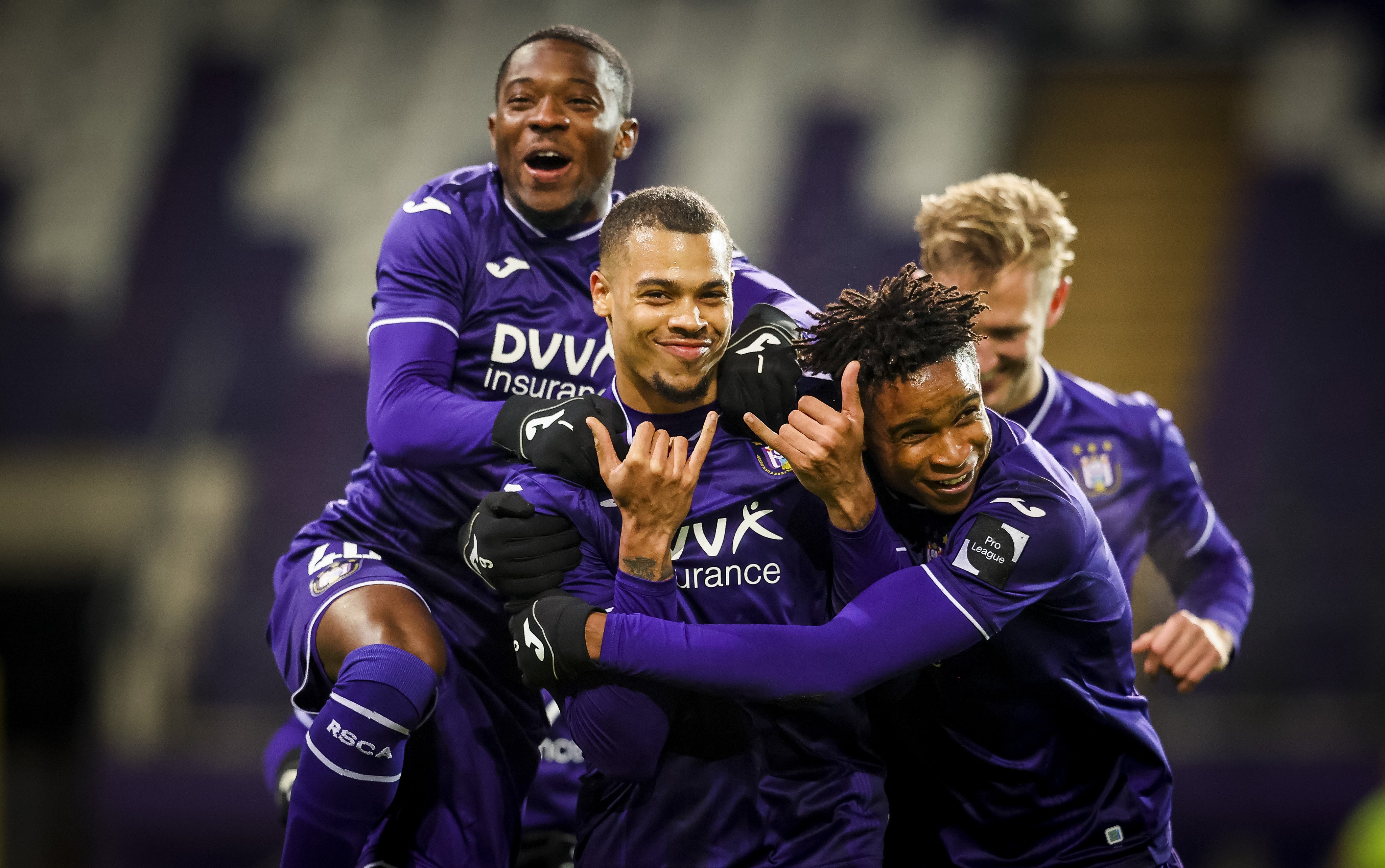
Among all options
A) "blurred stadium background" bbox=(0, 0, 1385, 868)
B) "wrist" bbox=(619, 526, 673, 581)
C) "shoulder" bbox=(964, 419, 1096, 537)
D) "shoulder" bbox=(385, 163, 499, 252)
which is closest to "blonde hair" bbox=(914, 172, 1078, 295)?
"shoulder" bbox=(964, 419, 1096, 537)

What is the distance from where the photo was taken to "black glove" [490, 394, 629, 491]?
9.25 ft

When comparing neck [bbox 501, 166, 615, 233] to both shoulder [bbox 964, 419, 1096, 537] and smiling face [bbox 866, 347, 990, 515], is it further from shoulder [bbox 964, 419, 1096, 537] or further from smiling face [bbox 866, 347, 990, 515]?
shoulder [bbox 964, 419, 1096, 537]

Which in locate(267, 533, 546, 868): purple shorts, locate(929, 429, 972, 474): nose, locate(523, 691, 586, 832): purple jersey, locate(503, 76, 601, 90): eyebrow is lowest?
locate(523, 691, 586, 832): purple jersey

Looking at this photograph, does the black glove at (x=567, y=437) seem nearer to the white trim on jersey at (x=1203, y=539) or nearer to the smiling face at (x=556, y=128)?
the smiling face at (x=556, y=128)

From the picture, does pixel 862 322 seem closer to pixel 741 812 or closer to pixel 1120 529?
pixel 741 812

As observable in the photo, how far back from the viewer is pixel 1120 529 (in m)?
3.90

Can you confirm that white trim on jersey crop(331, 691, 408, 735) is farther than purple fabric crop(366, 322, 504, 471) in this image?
No

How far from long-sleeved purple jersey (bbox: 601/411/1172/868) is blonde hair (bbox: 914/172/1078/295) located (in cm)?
87

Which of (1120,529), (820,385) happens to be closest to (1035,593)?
(820,385)

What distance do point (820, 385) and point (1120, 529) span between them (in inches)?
54.4

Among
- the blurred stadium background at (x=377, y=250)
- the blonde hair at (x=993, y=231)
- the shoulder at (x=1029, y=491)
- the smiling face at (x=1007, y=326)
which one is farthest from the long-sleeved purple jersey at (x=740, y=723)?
the blurred stadium background at (x=377, y=250)

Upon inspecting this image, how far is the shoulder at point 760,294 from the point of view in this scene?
325cm

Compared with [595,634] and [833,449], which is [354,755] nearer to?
[595,634]

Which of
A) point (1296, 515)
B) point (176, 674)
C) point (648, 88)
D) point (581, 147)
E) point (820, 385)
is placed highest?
point (648, 88)
